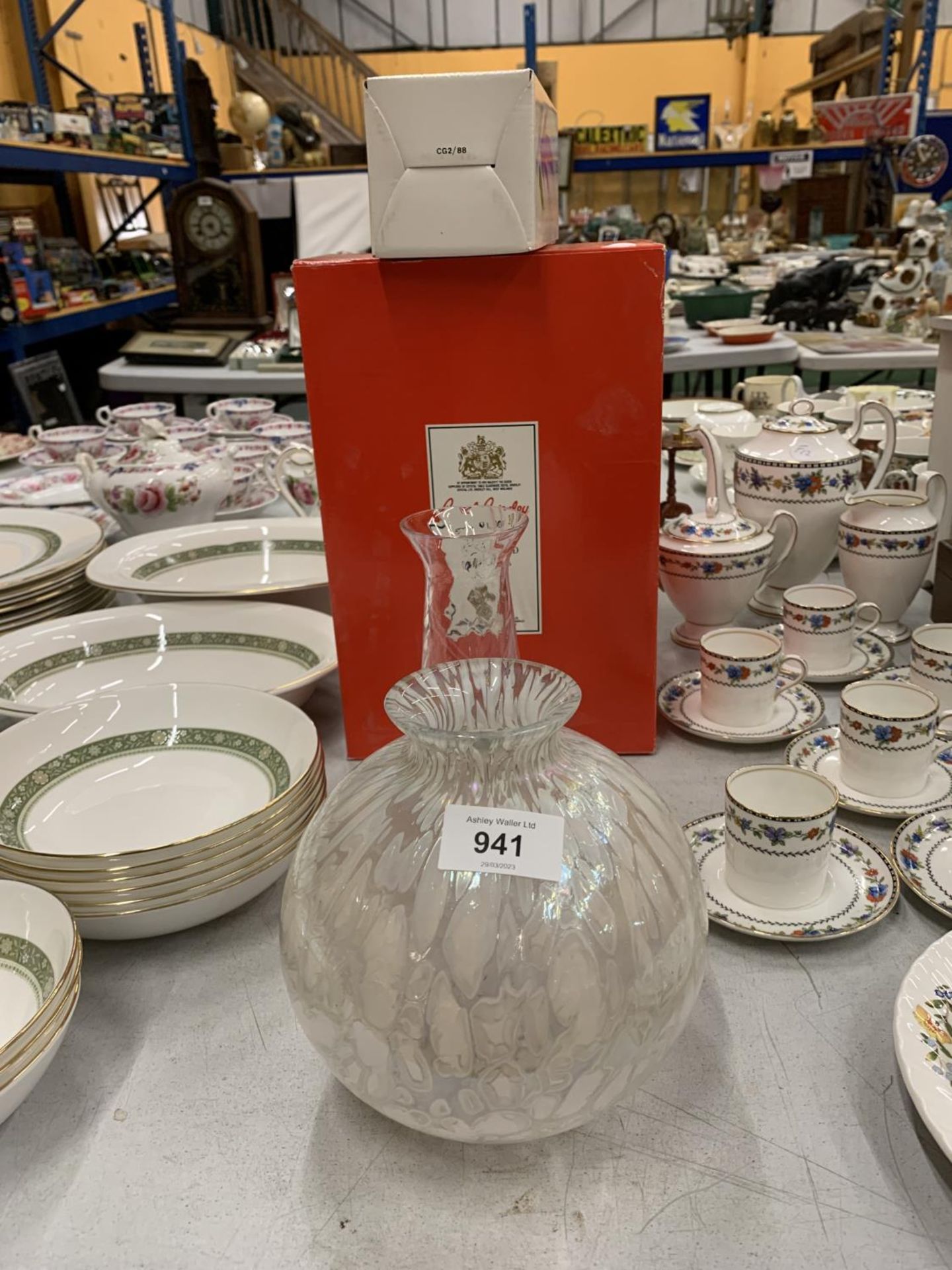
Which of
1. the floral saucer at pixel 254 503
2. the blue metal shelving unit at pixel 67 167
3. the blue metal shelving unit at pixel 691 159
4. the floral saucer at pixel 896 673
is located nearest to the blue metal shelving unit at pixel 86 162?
the blue metal shelving unit at pixel 67 167

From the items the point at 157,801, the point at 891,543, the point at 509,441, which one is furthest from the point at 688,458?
the point at 157,801

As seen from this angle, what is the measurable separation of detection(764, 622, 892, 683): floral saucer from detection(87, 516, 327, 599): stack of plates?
0.58 metres

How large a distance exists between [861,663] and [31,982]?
0.86 metres

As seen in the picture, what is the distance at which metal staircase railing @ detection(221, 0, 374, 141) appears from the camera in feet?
26.6

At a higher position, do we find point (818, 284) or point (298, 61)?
point (298, 61)

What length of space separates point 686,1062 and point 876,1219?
0.13 meters

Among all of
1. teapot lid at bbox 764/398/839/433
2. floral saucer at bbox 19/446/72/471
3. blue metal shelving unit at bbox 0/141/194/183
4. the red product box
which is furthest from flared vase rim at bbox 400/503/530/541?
blue metal shelving unit at bbox 0/141/194/183

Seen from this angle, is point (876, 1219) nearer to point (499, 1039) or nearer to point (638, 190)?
point (499, 1039)

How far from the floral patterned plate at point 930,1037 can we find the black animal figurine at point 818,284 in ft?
8.86

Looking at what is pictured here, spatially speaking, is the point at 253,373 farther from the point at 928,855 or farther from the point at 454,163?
the point at 928,855

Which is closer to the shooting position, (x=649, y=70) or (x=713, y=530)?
(x=713, y=530)

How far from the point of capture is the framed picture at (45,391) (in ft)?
Answer: 7.91

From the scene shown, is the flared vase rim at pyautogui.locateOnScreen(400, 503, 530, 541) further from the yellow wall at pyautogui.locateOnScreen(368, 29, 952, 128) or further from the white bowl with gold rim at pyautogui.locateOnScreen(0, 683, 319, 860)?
the yellow wall at pyautogui.locateOnScreen(368, 29, 952, 128)

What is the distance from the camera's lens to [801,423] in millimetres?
1185
